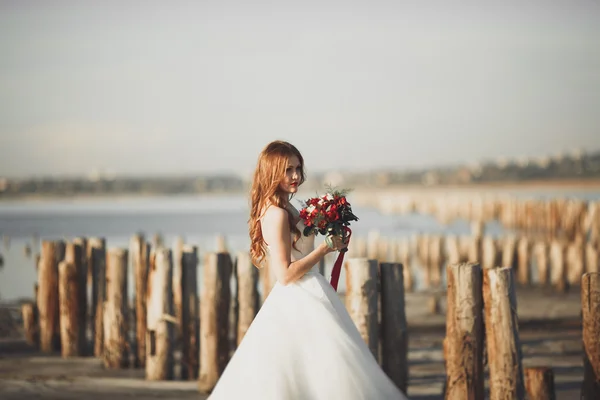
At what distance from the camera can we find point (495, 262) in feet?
55.3

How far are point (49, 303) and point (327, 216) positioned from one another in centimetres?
573

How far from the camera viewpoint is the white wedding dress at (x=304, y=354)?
17.2 ft

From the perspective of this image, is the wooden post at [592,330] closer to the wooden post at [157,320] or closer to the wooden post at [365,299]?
the wooden post at [365,299]

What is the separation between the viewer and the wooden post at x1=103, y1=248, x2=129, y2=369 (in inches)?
359

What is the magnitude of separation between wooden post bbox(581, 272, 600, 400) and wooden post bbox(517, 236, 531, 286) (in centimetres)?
1066

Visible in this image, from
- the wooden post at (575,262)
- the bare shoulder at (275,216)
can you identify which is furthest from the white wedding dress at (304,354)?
the wooden post at (575,262)

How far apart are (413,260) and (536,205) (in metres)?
16.3

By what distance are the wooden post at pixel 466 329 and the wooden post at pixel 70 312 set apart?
4474 mm

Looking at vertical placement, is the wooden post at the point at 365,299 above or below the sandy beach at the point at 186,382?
above

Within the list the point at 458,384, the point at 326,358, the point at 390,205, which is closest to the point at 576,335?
the point at 458,384

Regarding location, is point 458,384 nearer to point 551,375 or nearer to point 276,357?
point 551,375

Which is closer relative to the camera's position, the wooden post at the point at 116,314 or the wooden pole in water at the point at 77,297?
the wooden post at the point at 116,314

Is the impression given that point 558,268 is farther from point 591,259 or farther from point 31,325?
point 31,325

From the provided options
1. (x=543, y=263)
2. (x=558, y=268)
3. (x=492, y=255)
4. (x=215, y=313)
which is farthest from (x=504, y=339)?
(x=492, y=255)
